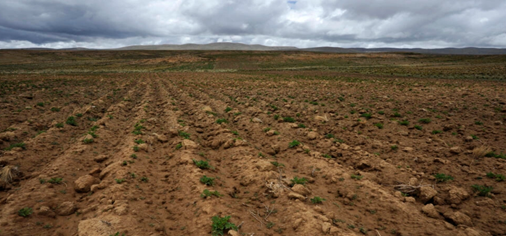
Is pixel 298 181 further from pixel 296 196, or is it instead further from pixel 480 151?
pixel 480 151

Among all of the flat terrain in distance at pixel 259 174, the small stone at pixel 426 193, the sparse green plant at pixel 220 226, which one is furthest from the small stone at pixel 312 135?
the sparse green plant at pixel 220 226

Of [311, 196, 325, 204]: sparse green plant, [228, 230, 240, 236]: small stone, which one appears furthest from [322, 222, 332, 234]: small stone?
[228, 230, 240, 236]: small stone

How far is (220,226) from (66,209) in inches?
141

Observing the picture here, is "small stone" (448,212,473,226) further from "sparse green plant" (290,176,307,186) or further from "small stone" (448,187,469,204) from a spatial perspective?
"sparse green plant" (290,176,307,186)

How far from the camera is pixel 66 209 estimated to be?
5387mm

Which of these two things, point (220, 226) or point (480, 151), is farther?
point (480, 151)

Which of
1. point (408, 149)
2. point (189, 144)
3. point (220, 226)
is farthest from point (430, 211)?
point (189, 144)

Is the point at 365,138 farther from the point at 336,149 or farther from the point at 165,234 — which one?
the point at 165,234

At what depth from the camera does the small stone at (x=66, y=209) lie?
535 cm

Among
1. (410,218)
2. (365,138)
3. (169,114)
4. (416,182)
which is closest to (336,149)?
(365,138)

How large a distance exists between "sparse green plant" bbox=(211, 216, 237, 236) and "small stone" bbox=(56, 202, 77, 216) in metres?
3.29

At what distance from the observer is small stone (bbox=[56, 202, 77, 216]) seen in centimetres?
535

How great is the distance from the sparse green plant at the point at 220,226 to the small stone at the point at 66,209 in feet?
10.8

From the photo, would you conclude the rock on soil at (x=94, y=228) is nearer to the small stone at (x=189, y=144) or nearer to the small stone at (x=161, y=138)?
the small stone at (x=189, y=144)
